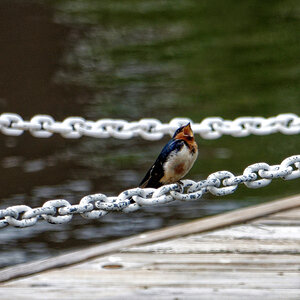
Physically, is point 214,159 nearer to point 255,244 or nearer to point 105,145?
point 105,145

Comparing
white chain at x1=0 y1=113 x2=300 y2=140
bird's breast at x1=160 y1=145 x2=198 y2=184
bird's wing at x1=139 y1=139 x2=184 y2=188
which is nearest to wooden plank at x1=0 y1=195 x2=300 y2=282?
white chain at x1=0 y1=113 x2=300 y2=140

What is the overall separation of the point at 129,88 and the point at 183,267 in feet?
16.5

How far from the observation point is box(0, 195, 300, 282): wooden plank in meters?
3.08

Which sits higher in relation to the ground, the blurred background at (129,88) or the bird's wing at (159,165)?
the blurred background at (129,88)

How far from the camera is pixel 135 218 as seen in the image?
482cm

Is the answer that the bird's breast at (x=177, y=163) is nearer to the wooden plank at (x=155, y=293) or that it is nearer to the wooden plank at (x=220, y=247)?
the wooden plank at (x=155, y=293)

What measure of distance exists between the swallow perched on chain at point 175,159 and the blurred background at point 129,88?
1.76m

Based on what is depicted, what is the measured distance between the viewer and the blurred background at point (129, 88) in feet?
16.5

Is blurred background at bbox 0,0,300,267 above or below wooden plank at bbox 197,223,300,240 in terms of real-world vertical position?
above

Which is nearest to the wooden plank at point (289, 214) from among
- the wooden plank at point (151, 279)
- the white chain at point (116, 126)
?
the white chain at point (116, 126)

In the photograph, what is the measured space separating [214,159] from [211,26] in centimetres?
591

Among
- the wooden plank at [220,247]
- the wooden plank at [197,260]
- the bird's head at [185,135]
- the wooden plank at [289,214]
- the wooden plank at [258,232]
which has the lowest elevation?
the wooden plank at [197,260]

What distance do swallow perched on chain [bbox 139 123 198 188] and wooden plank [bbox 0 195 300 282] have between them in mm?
719

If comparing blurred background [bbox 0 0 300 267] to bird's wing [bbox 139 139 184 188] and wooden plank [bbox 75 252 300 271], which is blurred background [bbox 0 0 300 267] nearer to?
wooden plank [bbox 75 252 300 271]
